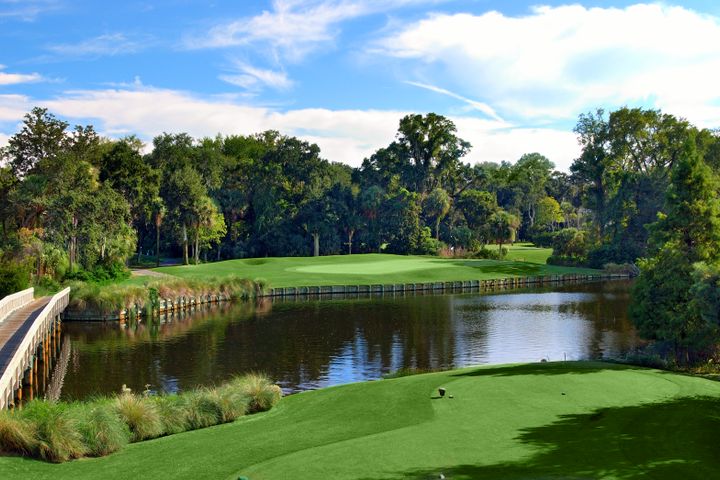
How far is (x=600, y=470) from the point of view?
1204cm

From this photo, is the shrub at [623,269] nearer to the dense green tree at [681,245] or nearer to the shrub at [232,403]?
the dense green tree at [681,245]

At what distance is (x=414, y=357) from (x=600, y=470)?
26.5m

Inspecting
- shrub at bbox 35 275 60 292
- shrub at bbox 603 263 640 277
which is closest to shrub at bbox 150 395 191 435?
shrub at bbox 35 275 60 292

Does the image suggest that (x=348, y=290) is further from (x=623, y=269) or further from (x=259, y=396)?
(x=259, y=396)

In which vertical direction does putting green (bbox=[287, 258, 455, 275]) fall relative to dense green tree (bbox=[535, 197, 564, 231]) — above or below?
below

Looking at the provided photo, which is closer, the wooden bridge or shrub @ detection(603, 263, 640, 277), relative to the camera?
the wooden bridge

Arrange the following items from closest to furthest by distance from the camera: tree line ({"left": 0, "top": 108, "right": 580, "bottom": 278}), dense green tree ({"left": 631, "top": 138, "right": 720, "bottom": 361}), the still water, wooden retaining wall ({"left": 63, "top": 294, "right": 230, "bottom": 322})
→ dense green tree ({"left": 631, "top": 138, "right": 720, "bottom": 361})
the still water
wooden retaining wall ({"left": 63, "top": 294, "right": 230, "bottom": 322})
tree line ({"left": 0, "top": 108, "right": 580, "bottom": 278})

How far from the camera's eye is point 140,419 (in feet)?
58.4

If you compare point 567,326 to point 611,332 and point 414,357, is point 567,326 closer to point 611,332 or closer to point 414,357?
point 611,332

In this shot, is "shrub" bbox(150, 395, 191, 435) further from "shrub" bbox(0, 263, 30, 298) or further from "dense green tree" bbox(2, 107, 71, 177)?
"dense green tree" bbox(2, 107, 71, 177)

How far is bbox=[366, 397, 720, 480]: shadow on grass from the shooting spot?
12016 mm

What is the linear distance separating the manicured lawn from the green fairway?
5649 cm

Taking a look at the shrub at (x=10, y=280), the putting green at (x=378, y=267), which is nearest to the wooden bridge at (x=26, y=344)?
the shrub at (x=10, y=280)

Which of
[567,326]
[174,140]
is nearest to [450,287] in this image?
[567,326]
